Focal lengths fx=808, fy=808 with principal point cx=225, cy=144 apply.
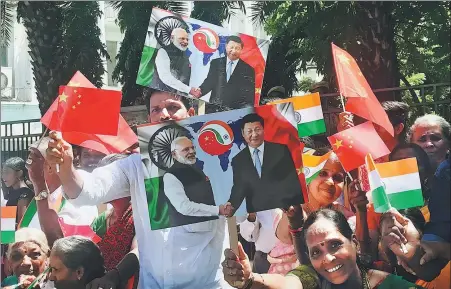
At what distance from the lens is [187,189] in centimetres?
354

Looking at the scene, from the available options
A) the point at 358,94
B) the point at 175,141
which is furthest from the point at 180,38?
the point at 358,94

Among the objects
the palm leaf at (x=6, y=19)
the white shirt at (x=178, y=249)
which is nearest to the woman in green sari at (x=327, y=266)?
the white shirt at (x=178, y=249)

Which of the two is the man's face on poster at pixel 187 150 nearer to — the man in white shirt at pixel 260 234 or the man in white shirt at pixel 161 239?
the man in white shirt at pixel 161 239

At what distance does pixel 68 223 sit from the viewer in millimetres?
3883

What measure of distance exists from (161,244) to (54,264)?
592 mm

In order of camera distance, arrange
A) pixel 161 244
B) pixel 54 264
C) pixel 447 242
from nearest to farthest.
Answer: pixel 447 242, pixel 161 244, pixel 54 264

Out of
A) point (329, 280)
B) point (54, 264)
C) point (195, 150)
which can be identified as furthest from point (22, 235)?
point (329, 280)

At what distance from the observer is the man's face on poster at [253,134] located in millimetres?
3518

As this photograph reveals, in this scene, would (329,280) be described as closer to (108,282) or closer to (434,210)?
(434,210)

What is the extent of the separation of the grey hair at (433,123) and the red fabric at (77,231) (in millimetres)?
1549

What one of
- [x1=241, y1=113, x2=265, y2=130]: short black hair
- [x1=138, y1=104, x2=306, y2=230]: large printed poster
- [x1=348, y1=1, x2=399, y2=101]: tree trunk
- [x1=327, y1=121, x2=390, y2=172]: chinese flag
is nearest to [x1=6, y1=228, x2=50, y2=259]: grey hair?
[x1=138, y1=104, x2=306, y2=230]: large printed poster

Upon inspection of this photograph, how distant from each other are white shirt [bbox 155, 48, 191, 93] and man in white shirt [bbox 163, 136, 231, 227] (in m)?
0.27

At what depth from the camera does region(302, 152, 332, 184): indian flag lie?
3639 millimetres

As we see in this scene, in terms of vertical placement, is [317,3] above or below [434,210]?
above
